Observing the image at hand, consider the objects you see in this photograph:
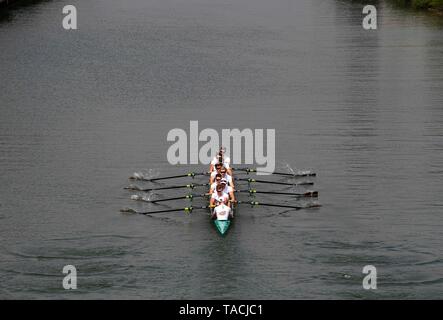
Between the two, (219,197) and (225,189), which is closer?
(219,197)

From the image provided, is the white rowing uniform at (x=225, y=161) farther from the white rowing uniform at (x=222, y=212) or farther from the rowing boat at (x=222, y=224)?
the rowing boat at (x=222, y=224)

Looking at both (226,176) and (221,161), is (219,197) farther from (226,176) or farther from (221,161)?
(221,161)

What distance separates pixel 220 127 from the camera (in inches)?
1828

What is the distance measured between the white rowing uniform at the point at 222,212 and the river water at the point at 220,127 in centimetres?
59

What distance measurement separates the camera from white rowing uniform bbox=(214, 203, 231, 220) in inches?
1303

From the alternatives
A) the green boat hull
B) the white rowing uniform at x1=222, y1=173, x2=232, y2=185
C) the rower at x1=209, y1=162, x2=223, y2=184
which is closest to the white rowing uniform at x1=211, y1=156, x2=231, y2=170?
the rower at x1=209, y1=162, x2=223, y2=184

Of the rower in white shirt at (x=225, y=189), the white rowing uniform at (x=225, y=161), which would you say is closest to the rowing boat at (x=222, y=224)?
the rower in white shirt at (x=225, y=189)

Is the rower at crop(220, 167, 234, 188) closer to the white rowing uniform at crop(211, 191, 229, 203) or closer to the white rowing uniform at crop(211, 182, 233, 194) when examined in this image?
the white rowing uniform at crop(211, 182, 233, 194)

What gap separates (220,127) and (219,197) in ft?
42.5

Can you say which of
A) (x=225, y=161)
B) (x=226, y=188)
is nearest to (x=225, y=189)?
(x=226, y=188)

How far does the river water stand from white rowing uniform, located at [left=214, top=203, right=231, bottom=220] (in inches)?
23.3

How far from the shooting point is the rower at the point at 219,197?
3366 cm
